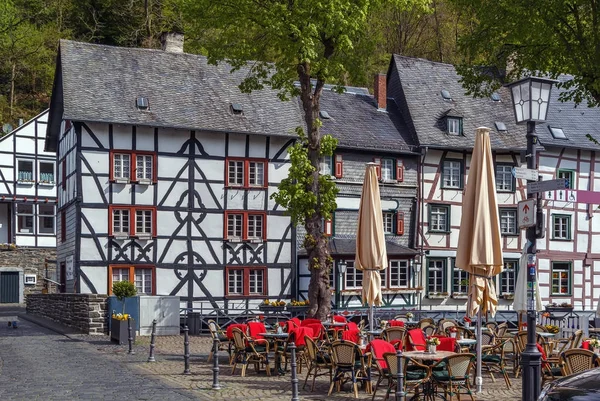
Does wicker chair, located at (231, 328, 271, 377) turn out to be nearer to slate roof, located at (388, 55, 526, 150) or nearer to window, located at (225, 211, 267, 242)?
window, located at (225, 211, 267, 242)

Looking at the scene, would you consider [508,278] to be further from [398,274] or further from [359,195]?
[359,195]

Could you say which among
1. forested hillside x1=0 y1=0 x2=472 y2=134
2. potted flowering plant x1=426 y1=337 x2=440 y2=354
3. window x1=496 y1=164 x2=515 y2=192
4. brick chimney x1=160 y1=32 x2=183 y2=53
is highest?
forested hillside x1=0 y1=0 x2=472 y2=134

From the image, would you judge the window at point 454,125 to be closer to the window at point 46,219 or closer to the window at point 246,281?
the window at point 246,281

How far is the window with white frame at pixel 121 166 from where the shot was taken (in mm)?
30438

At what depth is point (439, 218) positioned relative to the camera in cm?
3569

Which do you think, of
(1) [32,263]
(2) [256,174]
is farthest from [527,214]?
(1) [32,263]

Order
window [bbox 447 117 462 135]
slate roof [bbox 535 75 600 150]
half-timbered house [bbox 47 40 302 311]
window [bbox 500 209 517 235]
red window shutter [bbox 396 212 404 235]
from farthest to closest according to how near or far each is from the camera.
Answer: slate roof [bbox 535 75 600 150] → window [bbox 447 117 462 135] → window [bbox 500 209 517 235] → red window shutter [bbox 396 212 404 235] → half-timbered house [bbox 47 40 302 311]

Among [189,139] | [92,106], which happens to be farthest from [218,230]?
[92,106]

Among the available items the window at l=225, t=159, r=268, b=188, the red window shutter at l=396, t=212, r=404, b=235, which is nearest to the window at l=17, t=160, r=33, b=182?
the window at l=225, t=159, r=268, b=188

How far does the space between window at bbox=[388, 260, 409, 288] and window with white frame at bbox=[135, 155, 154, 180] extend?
9982mm

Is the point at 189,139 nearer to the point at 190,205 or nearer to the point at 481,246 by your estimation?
the point at 190,205

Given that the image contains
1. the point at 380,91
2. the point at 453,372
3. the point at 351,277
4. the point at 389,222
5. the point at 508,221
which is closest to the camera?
the point at 453,372

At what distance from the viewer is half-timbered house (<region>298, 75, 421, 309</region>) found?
3325 centimetres

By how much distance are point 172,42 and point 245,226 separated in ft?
29.5
